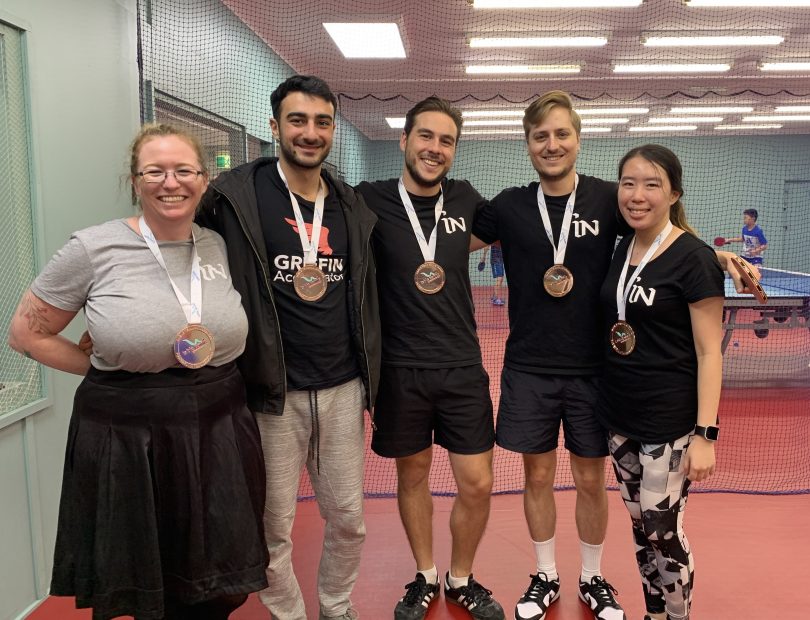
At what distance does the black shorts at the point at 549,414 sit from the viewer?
7.32ft

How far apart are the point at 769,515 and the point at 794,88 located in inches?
348

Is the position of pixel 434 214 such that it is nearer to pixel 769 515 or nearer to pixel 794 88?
pixel 769 515

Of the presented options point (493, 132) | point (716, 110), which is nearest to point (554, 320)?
point (716, 110)

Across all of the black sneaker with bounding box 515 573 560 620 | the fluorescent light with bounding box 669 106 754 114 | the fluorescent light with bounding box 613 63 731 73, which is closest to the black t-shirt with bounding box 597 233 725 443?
the black sneaker with bounding box 515 573 560 620

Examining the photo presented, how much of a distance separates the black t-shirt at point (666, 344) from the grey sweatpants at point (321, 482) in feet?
2.94

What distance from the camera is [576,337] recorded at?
87.2 inches

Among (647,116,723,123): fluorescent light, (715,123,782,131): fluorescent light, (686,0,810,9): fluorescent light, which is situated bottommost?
(686,0,810,9): fluorescent light

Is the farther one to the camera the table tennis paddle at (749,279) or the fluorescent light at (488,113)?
the fluorescent light at (488,113)

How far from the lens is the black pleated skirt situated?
1494mm

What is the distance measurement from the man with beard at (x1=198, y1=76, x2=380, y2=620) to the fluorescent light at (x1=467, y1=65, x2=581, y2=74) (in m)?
6.53

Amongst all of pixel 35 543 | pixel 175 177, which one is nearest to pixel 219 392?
pixel 175 177

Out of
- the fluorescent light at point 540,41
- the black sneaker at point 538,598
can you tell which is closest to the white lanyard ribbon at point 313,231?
the black sneaker at point 538,598

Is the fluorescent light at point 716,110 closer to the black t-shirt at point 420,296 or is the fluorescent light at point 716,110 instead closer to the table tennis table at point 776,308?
the table tennis table at point 776,308

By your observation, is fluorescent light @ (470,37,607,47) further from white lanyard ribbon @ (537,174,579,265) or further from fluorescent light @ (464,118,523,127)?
white lanyard ribbon @ (537,174,579,265)
